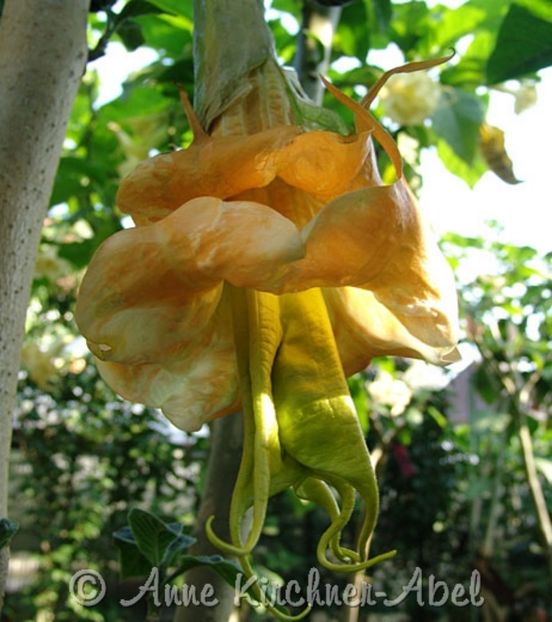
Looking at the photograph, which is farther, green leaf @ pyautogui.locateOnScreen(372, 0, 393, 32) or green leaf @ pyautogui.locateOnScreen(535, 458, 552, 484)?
green leaf @ pyautogui.locateOnScreen(535, 458, 552, 484)

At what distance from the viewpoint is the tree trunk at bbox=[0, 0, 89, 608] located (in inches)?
15.2

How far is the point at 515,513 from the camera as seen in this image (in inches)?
152

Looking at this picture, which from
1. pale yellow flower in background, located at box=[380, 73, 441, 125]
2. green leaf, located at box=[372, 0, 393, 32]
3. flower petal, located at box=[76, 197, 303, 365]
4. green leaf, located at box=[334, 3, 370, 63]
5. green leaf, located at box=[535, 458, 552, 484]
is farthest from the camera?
green leaf, located at box=[535, 458, 552, 484]

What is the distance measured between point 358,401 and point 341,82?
479 mm

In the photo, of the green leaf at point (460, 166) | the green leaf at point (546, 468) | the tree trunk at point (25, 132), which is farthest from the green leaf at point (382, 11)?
the green leaf at point (546, 468)

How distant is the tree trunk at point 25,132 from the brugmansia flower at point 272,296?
62mm

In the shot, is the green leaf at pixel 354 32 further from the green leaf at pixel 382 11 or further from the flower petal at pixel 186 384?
the flower petal at pixel 186 384

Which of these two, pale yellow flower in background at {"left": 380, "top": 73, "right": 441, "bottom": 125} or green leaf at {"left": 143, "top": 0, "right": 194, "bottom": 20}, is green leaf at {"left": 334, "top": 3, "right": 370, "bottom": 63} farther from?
green leaf at {"left": 143, "top": 0, "right": 194, "bottom": 20}

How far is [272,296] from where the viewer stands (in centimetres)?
37

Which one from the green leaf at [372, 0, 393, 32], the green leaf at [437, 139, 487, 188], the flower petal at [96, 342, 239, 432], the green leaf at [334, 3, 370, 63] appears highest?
the flower petal at [96, 342, 239, 432]

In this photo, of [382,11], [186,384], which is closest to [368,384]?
[382,11]

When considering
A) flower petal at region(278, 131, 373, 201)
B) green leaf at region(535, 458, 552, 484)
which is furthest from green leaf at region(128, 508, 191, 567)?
green leaf at region(535, 458, 552, 484)

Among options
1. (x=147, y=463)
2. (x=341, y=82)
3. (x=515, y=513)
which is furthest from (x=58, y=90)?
(x=515, y=513)

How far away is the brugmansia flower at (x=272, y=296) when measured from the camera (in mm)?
304
